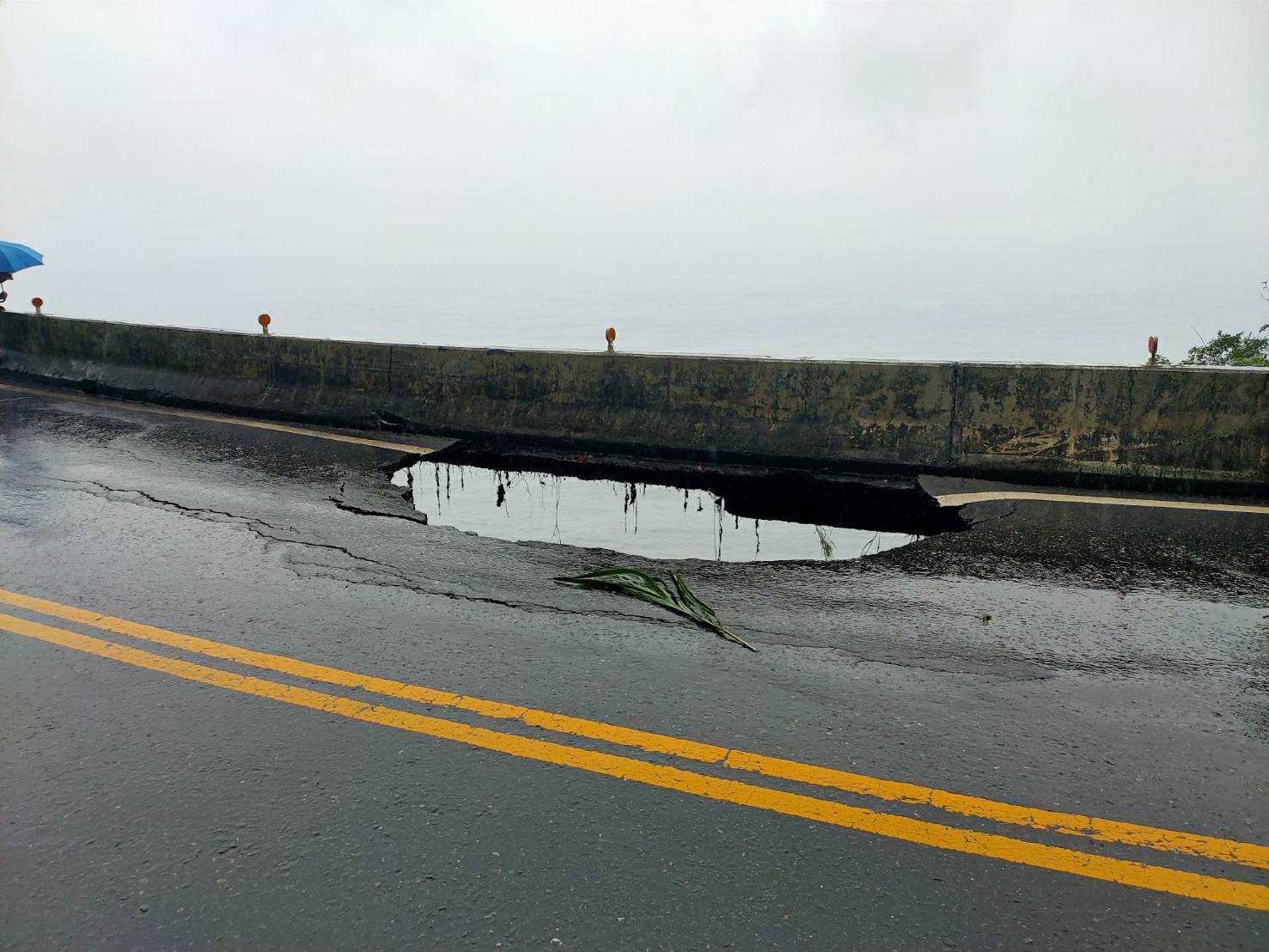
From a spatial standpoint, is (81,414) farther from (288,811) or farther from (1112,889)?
(1112,889)

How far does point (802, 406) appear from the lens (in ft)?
30.2

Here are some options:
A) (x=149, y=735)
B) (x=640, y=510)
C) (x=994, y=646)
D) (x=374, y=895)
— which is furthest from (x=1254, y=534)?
(x=149, y=735)

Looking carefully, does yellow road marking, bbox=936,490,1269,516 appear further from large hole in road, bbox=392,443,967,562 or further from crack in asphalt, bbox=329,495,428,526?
crack in asphalt, bbox=329,495,428,526

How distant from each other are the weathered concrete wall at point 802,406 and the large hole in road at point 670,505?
0.39 metres

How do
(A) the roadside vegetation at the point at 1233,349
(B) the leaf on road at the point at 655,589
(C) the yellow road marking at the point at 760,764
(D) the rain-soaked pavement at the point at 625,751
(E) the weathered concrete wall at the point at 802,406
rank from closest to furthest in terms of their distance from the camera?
(D) the rain-soaked pavement at the point at 625,751, (C) the yellow road marking at the point at 760,764, (B) the leaf on road at the point at 655,589, (E) the weathered concrete wall at the point at 802,406, (A) the roadside vegetation at the point at 1233,349

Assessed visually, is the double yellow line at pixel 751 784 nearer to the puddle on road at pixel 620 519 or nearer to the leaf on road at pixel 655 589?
the leaf on road at pixel 655 589

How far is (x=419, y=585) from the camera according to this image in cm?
568

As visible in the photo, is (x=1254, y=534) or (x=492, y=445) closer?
(x=1254, y=534)

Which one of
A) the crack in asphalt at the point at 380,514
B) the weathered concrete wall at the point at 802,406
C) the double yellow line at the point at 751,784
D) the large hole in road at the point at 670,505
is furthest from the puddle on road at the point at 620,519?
the double yellow line at the point at 751,784

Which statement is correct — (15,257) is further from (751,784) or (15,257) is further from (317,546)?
(751,784)

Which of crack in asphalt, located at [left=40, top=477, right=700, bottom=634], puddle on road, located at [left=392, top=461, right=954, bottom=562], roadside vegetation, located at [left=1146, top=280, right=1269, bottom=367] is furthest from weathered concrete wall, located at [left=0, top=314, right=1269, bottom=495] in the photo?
roadside vegetation, located at [left=1146, top=280, right=1269, bottom=367]

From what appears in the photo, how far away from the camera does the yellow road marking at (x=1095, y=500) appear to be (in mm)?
7555

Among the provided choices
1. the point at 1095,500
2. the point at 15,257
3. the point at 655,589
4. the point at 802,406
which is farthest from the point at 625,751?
the point at 15,257

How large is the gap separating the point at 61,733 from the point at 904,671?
354 cm
